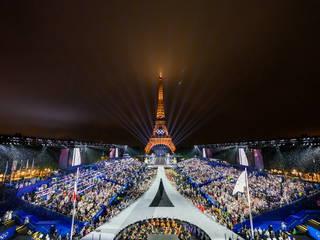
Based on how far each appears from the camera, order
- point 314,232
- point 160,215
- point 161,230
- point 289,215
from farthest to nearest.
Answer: point 160,215 → point 289,215 → point 161,230 → point 314,232

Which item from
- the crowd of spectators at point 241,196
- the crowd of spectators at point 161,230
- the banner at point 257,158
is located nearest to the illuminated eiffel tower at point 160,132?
the banner at point 257,158

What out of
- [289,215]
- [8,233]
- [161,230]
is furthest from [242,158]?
[8,233]

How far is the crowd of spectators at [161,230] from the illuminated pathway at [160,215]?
2.20 ft

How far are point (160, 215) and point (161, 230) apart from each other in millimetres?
2375

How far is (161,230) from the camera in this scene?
12.4 m

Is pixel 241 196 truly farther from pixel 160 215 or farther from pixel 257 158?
pixel 257 158

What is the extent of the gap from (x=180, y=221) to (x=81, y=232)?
792 centimetres

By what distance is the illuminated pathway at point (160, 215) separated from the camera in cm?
1151

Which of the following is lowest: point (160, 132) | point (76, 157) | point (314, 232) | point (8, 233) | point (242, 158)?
point (314, 232)

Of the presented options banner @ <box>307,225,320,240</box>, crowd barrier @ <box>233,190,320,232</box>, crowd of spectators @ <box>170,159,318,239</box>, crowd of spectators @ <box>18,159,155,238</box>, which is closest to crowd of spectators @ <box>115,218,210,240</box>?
crowd of spectators @ <box>170,159,318,239</box>

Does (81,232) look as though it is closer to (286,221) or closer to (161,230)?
(161,230)

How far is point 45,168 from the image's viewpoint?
4391 cm

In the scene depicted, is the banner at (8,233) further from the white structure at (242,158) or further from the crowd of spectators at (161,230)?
the white structure at (242,158)

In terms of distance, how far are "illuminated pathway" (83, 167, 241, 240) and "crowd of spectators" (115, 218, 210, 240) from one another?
67 cm
